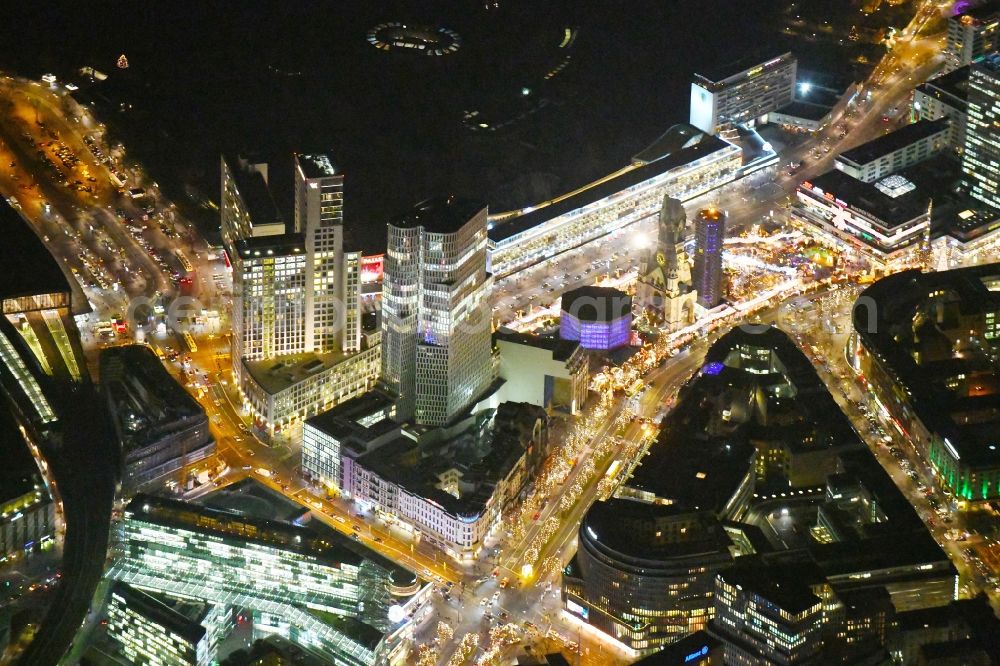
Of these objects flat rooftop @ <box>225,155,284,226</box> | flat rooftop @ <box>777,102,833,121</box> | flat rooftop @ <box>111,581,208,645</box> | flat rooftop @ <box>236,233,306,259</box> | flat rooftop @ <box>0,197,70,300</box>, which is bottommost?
flat rooftop @ <box>111,581,208,645</box>

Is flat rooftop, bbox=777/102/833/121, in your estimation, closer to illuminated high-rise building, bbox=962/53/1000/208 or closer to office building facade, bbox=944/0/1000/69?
office building facade, bbox=944/0/1000/69

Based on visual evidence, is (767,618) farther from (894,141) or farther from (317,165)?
(894,141)

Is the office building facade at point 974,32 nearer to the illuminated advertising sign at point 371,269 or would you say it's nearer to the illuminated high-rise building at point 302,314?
the illuminated advertising sign at point 371,269

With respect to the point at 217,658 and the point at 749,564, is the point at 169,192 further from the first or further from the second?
the point at 749,564

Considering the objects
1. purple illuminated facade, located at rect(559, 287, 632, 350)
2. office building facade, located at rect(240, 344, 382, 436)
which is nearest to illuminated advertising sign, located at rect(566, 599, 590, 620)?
office building facade, located at rect(240, 344, 382, 436)

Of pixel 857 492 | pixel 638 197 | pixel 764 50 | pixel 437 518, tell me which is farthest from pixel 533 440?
pixel 764 50

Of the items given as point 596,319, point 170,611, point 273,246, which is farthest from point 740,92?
point 170,611

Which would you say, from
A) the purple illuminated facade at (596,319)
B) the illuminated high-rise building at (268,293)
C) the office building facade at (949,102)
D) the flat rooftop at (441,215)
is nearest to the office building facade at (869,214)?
the office building facade at (949,102)
